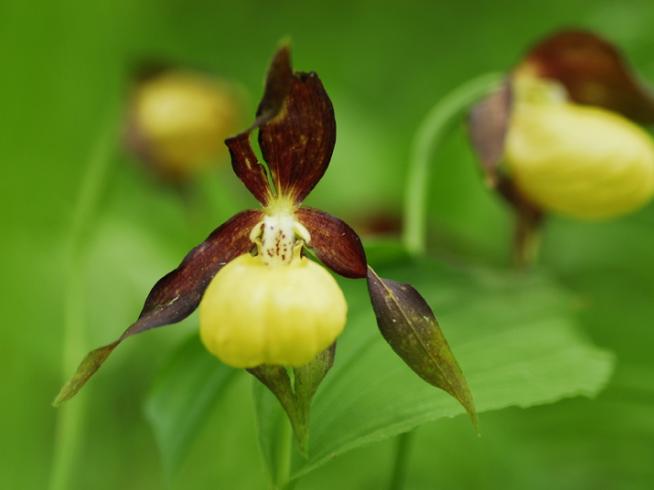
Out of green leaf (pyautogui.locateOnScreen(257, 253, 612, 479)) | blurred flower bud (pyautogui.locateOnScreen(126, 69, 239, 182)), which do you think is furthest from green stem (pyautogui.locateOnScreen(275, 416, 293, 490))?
blurred flower bud (pyautogui.locateOnScreen(126, 69, 239, 182))

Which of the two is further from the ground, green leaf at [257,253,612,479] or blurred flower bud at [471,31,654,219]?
blurred flower bud at [471,31,654,219]

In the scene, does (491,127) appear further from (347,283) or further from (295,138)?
(295,138)

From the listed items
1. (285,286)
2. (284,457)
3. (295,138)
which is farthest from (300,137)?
(284,457)

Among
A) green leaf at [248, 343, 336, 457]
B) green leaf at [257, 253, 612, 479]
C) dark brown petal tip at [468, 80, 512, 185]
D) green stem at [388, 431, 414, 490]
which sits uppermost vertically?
dark brown petal tip at [468, 80, 512, 185]

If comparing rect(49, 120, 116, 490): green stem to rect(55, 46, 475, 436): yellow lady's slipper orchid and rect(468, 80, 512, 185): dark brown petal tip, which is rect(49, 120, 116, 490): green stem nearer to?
rect(55, 46, 475, 436): yellow lady's slipper orchid

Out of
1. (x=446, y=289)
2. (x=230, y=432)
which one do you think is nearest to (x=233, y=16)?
(x=230, y=432)

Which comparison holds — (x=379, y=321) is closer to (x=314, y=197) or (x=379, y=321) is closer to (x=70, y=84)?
(x=314, y=197)

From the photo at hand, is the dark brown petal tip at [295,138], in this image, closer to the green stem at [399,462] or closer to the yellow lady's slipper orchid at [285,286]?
the yellow lady's slipper orchid at [285,286]
